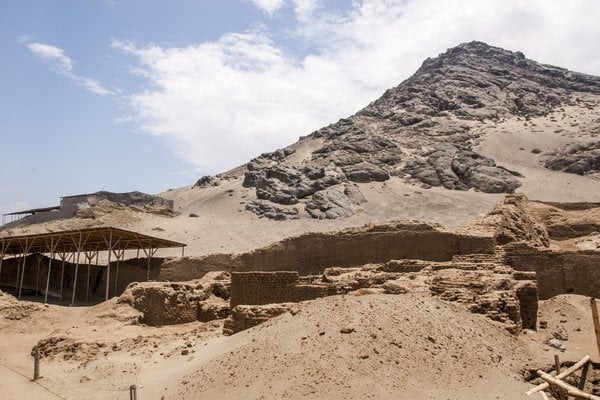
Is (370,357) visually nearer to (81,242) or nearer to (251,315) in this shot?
(251,315)

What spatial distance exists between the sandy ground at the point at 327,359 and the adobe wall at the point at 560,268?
10.7ft

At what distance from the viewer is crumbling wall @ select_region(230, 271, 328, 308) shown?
1550 cm

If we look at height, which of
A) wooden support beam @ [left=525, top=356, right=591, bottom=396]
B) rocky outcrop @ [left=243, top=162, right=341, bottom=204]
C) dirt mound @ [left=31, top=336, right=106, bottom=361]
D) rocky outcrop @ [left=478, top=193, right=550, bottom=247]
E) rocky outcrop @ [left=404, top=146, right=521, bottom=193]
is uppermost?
rocky outcrop @ [left=404, top=146, right=521, bottom=193]

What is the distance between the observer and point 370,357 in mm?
9469

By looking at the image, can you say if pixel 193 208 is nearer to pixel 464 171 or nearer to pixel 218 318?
pixel 464 171

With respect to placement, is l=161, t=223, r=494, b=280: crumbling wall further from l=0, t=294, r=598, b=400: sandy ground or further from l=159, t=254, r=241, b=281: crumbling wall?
l=0, t=294, r=598, b=400: sandy ground

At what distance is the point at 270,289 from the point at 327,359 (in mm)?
6915

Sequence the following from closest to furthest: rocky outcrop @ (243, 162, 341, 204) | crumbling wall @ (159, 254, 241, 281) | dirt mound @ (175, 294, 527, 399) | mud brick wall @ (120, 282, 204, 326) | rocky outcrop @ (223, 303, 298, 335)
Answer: dirt mound @ (175, 294, 527, 399)
rocky outcrop @ (223, 303, 298, 335)
mud brick wall @ (120, 282, 204, 326)
crumbling wall @ (159, 254, 241, 281)
rocky outcrop @ (243, 162, 341, 204)

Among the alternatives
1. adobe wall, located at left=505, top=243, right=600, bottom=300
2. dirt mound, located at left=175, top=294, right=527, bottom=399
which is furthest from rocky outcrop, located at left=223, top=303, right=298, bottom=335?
adobe wall, located at left=505, top=243, right=600, bottom=300

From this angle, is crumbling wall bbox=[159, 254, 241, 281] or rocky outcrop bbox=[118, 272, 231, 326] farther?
crumbling wall bbox=[159, 254, 241, 281]

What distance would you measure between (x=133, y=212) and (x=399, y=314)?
47015 mm

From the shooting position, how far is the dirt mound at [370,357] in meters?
8.98

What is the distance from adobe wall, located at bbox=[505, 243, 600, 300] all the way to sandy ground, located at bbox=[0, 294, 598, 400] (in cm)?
326

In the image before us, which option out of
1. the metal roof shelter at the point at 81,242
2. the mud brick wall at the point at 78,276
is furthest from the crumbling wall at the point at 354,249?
the mud brick wall at the point at 78,276
